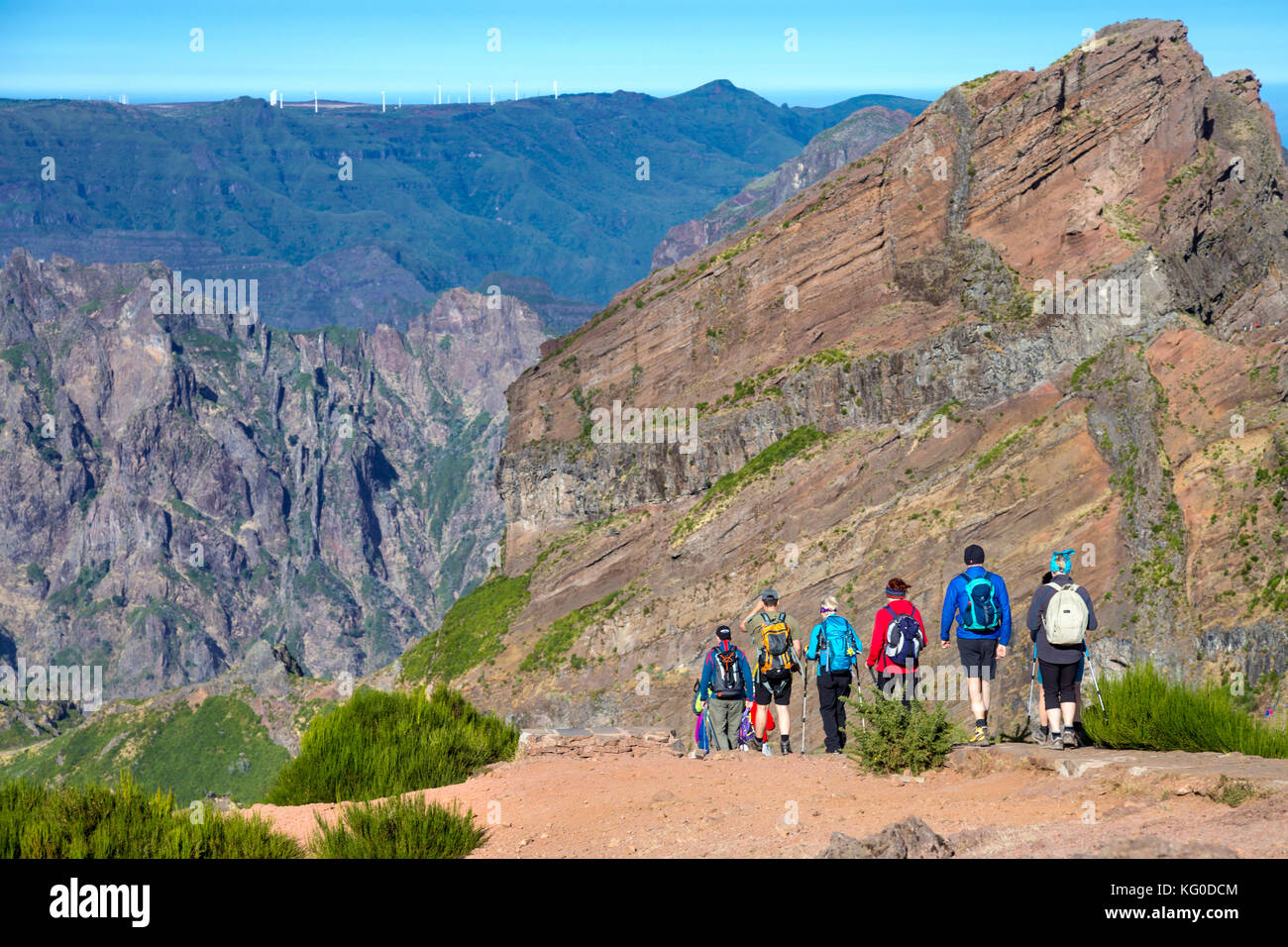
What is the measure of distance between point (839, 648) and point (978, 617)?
10.2ft

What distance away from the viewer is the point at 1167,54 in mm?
71938

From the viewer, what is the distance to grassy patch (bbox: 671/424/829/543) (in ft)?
250

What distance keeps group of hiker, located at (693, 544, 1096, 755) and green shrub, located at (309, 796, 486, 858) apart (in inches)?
278

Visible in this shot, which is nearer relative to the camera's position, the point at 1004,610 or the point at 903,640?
the point at 1004,610

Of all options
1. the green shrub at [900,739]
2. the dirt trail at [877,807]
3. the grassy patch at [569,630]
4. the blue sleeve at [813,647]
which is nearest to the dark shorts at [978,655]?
the dirt trail at [877,807]

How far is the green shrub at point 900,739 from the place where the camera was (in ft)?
52.3

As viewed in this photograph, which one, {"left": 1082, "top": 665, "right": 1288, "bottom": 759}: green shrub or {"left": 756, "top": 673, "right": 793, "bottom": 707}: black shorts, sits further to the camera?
{"left": 756, "top": 673, "right": 793, "bottom": 707}: black shorts

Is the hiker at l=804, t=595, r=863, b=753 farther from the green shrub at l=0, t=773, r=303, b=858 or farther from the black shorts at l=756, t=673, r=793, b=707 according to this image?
the green shrub at l=0, t=773, r=303, b=858

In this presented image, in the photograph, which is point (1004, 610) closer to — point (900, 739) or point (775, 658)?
point (900, 739)

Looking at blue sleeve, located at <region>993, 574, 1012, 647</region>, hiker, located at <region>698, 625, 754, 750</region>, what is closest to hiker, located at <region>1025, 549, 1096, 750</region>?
blue sleeve, located at <region>993, 574, 1012, 647</region>

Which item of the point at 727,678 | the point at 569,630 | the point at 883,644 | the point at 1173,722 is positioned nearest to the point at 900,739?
the point at 1173,722

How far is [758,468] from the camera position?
77.2 metres

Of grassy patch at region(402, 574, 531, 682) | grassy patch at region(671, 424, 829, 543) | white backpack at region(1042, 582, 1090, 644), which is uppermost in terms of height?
grassy patch at region(671, 424, 829, 543)

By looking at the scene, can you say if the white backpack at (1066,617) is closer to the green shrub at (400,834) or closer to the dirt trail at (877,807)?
the dirt trail at (877,807)
